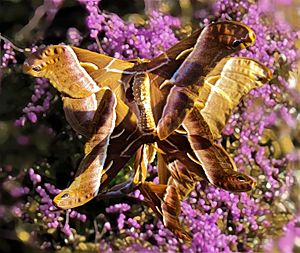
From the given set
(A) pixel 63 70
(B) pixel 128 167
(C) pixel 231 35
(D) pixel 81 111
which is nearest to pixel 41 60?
(A) pixel 63 70

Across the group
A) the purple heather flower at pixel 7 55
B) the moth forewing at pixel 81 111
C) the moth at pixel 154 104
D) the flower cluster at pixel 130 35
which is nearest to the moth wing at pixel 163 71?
the moth at pixel 154 104

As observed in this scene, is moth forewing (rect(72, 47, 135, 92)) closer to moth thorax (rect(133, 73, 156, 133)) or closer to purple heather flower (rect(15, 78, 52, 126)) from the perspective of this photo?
moth thorax (rect(133, 73, 156, 133))

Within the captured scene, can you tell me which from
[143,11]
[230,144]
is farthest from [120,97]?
[143,11]

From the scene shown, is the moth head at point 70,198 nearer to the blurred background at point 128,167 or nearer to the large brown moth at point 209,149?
the large brown moth at point 209,149

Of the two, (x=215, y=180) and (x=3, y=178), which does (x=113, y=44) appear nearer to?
(x=3, y=178)

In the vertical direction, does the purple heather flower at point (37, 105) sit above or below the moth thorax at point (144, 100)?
below

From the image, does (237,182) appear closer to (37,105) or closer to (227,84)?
A: (227,84)
